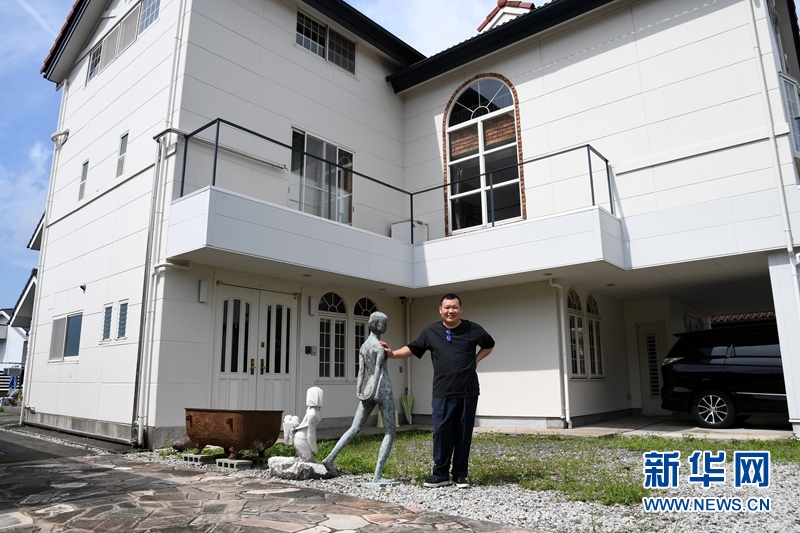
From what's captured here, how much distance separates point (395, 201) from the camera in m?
12.0

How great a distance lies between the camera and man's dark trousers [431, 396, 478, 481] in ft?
15.6

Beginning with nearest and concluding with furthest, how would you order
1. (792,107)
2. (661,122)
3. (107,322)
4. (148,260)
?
(148,260), (792,107), (107,322), (661,122)

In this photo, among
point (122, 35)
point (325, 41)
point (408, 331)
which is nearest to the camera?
point (122, 35)

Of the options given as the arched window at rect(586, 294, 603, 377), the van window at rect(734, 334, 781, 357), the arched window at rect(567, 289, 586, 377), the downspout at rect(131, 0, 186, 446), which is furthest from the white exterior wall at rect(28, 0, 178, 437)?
the van window at rect(734, 334, 781, 357)

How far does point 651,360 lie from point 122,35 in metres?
12.5

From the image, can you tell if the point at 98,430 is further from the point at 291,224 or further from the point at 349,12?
the point at 349,12

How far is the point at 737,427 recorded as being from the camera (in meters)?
9.12

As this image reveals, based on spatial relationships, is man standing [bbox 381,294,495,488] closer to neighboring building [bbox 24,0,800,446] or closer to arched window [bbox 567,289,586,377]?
neighboring building [bbox 24,0,800,446]

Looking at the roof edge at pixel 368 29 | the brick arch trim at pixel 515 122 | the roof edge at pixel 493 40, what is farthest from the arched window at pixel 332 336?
the roof edge at pixel 368 29

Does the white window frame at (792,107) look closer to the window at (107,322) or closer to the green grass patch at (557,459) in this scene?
the green grass patch at (557,459)

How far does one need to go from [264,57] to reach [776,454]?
943 cm

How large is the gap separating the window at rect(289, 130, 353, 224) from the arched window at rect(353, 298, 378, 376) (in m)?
1.66

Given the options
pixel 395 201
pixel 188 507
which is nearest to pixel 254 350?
pixel 395 201

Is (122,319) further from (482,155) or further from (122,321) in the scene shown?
(482,155)
